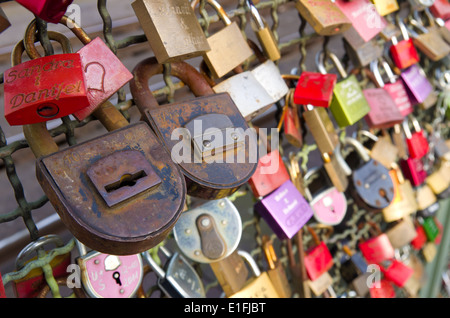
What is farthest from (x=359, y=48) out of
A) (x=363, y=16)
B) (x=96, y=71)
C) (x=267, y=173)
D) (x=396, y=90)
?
(x=96, y=71)

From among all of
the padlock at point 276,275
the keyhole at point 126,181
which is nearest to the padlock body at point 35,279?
the keyhole at point 126,181

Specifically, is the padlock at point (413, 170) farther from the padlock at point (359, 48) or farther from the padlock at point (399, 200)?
the padlock at point (359, 48)

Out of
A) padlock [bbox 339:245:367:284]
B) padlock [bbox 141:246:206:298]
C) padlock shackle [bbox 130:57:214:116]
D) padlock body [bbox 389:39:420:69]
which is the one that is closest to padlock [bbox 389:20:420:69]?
padlock body [bbox 389:39:420:69]

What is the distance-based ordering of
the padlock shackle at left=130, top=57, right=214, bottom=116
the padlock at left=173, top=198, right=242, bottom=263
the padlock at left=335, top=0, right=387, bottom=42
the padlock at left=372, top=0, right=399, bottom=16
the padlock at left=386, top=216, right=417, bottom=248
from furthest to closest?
1. the padlock at left=386, top=216, right=417, bottom=248
2. the padlock at left=372, top=0, right=399, bottom=16
3. the padlock at left=335, top=0, right=387, bottom=42
4. the padlock at left=173, top=198, right=242, bottom=263
5. the padlock shackle at left=130, top=57, right=214, bottom=116

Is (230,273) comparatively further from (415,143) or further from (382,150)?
(415,143)

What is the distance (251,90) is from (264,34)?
15 cm

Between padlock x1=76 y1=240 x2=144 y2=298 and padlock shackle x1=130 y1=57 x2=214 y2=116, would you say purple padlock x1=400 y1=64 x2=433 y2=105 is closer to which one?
padlock shackle x1=130 y1=57 x2=214 y2=116

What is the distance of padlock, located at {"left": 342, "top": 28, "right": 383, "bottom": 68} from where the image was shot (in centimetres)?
117

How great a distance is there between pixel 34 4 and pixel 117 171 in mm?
224

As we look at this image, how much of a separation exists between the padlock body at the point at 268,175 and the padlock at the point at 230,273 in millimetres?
147

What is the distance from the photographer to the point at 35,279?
734mm

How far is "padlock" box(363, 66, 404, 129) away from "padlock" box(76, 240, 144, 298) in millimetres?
728

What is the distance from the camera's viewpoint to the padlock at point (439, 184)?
5.20 ft

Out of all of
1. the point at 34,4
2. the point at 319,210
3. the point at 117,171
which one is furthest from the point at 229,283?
the point at 34,4
